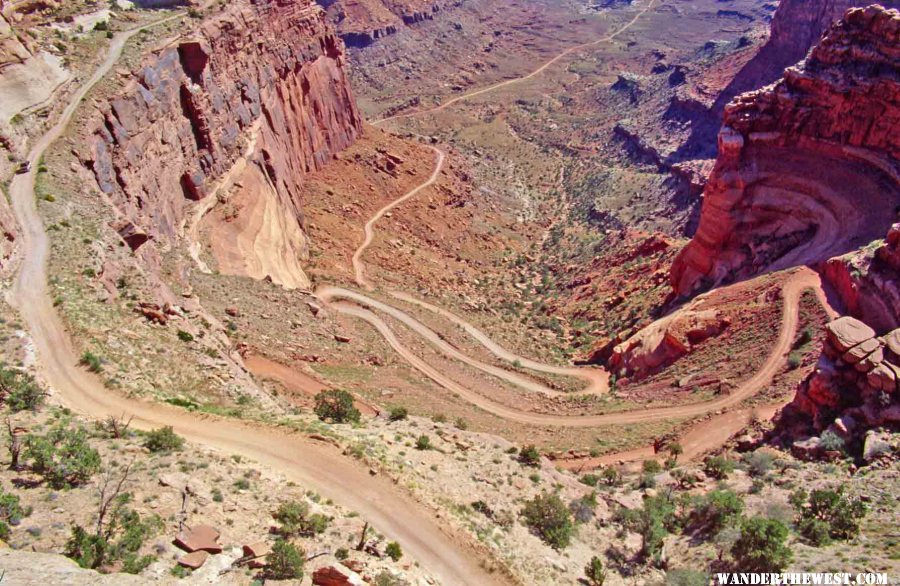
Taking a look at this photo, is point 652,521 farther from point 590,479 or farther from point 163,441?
point 163,441

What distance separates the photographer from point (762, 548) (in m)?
19.4

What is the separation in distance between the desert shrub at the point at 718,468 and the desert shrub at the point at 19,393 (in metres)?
27.5

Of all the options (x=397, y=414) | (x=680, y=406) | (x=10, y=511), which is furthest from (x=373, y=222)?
(x=10, y=511)

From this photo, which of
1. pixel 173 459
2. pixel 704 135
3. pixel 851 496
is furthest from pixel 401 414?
pixel 704 135

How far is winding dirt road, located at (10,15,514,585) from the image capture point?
2191 cm

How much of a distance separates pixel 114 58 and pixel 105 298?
2604cm

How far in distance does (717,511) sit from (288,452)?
16678 millimetres

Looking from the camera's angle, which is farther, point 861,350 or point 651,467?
point 651,467

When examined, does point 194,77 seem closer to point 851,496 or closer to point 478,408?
point 478,408

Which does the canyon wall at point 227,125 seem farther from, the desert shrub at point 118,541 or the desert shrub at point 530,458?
the desert shrub at point 530,458

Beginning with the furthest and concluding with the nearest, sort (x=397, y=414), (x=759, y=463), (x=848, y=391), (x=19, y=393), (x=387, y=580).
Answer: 1. (x=397, y=414)
2. (x=848, y=391)
3. (x=759, y=463)
4. (x=19, y=393)
5. (x=387, y=580)

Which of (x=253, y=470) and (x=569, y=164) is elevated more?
(x=569, y=164)

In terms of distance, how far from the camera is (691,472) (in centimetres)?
2844

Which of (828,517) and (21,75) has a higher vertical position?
(21,75)
